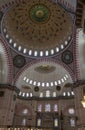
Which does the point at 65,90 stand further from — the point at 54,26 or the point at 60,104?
the point at 54,26

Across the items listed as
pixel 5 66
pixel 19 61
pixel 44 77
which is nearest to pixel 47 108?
pixel 44 77

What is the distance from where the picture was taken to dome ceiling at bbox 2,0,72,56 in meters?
18.2

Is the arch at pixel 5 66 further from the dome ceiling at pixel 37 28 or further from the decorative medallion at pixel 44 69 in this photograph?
the decorative medallion at pixel 44 69

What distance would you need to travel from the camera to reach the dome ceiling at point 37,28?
18.2 metres

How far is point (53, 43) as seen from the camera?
66.1ft

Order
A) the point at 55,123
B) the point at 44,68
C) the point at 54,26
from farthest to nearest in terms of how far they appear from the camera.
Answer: the point at 44,68 < the point at 55,123 < the point at 54,26

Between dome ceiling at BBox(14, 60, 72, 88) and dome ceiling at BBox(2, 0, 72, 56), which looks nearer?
dome ceiling at BBox(2, 0, 72, 56)

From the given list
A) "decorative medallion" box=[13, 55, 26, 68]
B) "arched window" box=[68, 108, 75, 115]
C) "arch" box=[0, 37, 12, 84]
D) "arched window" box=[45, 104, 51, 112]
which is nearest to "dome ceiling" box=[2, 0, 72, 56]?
"decorative medallion" box=[13, 55, 26, 68]

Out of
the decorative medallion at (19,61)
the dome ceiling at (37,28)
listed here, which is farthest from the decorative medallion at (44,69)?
the decorative medallion at (19,61)

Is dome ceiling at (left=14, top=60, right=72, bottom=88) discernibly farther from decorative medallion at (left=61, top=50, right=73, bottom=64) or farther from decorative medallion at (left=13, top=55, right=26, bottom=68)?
decorative medallion at (left=61, top=50, right=73, bottom=64)

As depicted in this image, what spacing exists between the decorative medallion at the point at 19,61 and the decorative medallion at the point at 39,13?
4.91m

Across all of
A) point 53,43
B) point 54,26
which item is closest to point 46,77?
point 53,43

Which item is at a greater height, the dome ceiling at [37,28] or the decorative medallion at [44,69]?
the dome ceiling at [37,28]

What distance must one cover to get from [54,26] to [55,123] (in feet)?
43.3
